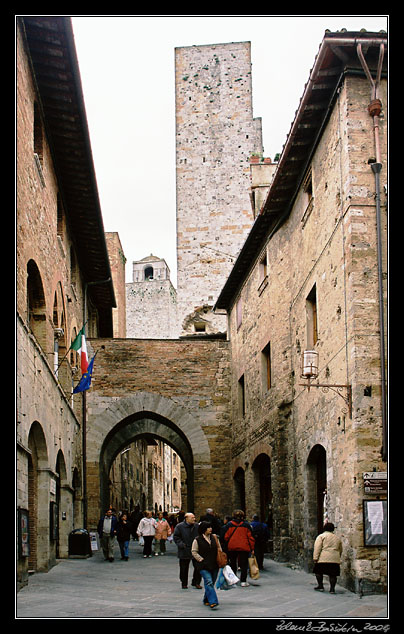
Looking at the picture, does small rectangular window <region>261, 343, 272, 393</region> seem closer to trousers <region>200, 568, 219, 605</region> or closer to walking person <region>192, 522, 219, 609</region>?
walking person <region>192, 522, 219, 609</region>

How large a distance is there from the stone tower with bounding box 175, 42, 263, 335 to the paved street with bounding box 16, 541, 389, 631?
53.0ft

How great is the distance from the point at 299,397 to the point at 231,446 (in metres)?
8.01

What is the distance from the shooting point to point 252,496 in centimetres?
1891

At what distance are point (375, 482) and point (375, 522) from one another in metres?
0.48

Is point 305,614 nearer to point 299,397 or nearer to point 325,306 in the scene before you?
point 325,306

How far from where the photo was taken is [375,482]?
1037cm

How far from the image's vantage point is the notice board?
1024cm

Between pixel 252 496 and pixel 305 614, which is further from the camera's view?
pixel 252 496

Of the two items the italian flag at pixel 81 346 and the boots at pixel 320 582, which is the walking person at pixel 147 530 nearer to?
the italian flag at pixel 81 346

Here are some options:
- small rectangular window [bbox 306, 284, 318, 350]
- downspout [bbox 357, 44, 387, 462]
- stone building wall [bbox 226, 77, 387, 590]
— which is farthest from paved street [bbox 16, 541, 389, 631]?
small rectangular window [bbox 306, 284, 318, 350]

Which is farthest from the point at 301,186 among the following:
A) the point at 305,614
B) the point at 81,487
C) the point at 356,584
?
the point at 81,487

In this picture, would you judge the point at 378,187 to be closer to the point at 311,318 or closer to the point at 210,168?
the point at 311,318

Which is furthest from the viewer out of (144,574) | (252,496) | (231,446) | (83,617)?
(231,446)

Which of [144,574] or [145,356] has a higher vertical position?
[145,356]
